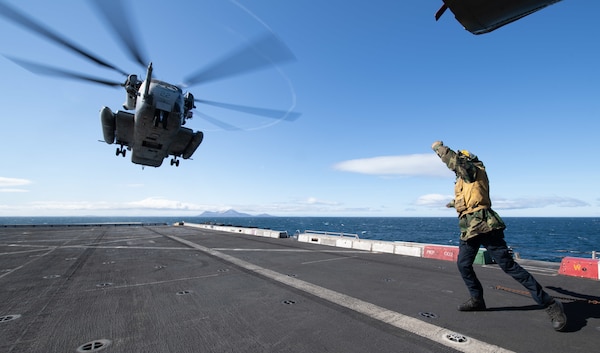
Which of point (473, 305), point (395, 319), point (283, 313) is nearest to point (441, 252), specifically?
point (473, 305)

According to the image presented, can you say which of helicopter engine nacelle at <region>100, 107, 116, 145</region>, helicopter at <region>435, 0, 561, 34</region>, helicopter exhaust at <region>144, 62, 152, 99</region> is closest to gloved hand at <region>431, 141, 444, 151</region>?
helicopter at <region>435, 0, 561, 34</region>

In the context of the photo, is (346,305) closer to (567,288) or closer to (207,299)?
(207,299)

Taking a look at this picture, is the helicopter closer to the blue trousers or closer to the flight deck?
the blue trousers

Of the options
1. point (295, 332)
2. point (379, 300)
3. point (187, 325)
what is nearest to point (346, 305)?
point (379, 300)

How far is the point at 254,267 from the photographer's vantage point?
945 cm

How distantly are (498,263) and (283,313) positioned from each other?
374cm

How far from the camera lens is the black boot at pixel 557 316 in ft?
12.7

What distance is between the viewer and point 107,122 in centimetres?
1670

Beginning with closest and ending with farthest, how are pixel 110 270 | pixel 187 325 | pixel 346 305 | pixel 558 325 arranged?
pixel 558 325, pixel 187 325, pixel 346 305, pixel 110 270

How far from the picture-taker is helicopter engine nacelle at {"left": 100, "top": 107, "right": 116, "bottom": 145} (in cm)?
1648

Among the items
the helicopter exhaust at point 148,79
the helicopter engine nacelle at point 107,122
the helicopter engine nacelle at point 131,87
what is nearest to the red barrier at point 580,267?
the helicopter exhaust at point 148,79

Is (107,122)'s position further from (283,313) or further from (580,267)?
(580,267)

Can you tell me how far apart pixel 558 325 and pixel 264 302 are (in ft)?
15.9

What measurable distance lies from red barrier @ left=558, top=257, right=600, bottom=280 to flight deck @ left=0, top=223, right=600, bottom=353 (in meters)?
0.46
